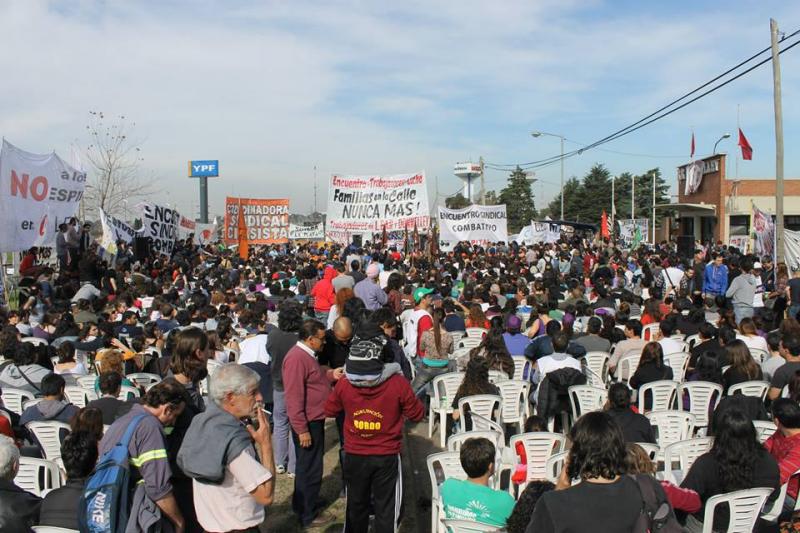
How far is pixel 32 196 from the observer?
14.2m

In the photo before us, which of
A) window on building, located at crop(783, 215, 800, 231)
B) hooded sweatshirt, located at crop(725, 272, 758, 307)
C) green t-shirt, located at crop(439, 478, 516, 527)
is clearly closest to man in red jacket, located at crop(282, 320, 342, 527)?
green t-shirt, located at crop(439, 478, 516, 527)

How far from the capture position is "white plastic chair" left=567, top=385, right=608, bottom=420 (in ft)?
22.2

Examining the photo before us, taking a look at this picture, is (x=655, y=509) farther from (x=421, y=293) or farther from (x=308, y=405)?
(x=421, y=293)

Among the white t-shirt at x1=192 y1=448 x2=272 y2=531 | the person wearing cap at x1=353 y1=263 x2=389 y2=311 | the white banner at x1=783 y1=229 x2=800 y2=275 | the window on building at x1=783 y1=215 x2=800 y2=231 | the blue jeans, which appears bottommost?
the blue jeans

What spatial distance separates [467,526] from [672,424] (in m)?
3.19

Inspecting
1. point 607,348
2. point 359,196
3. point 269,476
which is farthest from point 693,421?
point 359,196

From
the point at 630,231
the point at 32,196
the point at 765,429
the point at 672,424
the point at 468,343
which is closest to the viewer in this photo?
the point at 765,429

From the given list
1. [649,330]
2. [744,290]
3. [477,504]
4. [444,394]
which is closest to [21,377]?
[444,394]

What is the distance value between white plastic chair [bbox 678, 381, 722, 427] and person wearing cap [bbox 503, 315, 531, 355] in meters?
1.97

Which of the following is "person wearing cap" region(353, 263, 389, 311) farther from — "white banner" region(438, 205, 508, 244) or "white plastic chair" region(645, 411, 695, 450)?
"white banner" region(438, 205, 508, 244)

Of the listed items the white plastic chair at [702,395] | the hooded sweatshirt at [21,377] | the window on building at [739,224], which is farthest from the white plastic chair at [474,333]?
the window on building at [739,224]

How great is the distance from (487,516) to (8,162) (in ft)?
43.6

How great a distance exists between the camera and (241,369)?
359cm

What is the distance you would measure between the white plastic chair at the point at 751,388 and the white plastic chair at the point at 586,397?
127cm
